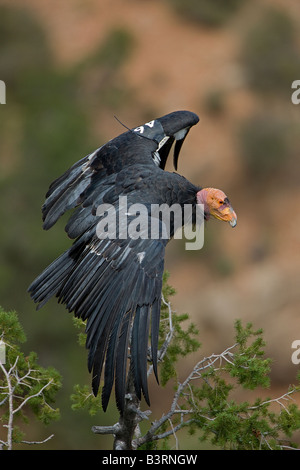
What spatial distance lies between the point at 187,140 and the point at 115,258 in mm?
16818

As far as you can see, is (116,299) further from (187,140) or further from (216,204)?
(187,140)

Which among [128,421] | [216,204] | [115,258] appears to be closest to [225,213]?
[216,204]

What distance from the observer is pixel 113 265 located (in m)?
6.18

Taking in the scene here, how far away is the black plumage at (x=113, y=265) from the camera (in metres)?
5.75

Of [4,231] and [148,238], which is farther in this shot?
[4,231]

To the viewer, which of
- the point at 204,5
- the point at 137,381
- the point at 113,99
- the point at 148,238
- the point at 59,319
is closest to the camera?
the point at 137,381

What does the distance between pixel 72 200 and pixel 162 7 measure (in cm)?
2233

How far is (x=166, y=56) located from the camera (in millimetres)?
26547

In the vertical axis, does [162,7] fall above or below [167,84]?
above

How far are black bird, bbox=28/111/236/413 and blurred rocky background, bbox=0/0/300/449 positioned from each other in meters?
7.37
